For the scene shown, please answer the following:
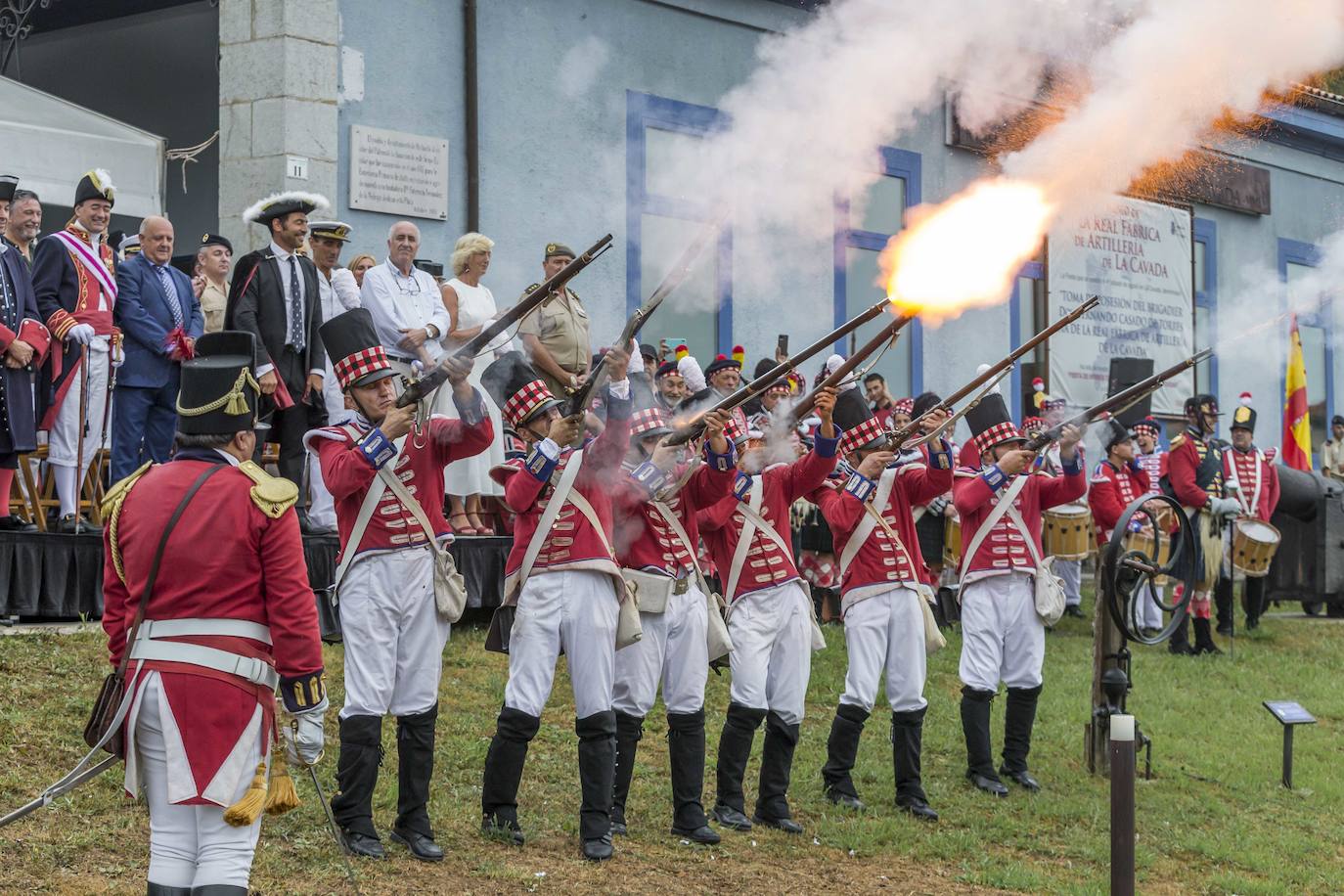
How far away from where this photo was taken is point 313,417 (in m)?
11.0

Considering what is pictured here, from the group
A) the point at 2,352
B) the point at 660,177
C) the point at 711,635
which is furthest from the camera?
the point at 660,177

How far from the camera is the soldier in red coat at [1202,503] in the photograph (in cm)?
1602

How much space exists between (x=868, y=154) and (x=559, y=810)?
4767mm

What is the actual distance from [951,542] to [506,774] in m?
8.11

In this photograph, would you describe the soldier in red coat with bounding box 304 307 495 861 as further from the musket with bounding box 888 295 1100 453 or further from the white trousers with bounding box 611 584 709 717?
the musket with bounding box 888 295 1100 453

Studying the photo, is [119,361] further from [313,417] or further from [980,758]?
[980,758]

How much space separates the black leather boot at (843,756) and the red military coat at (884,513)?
719mm

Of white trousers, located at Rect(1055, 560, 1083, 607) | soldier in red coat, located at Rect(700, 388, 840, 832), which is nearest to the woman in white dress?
soldier in red coat, located at Rect(700, 388, 840, 832)

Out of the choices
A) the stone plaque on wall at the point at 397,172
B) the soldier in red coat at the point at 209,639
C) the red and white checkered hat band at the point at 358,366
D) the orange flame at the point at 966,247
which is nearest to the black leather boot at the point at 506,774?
the red and white checkered hat band at the point at 358,366

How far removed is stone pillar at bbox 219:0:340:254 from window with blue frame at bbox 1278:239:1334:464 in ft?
46.9

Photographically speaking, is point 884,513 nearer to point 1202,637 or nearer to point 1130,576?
point 1130,576

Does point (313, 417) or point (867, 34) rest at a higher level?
point (867, 34)

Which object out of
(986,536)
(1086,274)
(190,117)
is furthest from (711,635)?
(1086,274)

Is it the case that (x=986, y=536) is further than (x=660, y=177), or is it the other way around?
(x=660, y=177)
